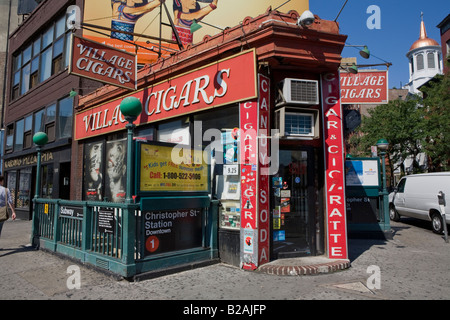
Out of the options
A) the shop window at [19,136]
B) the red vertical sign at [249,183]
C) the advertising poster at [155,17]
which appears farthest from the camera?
the shop window at [19,136]

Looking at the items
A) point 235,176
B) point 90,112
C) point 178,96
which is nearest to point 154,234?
point 235,176

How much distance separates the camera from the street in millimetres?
4613

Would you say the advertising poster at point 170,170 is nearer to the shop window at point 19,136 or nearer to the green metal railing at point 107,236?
the green metal railing at point 107,236

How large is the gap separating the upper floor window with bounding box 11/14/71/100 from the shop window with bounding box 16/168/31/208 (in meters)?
4.30

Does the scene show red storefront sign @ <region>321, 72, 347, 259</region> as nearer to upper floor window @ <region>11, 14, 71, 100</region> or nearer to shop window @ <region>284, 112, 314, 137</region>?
shop window @ <region>284, 112, 314, 137</region>

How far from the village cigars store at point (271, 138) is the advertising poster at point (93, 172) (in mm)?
3954

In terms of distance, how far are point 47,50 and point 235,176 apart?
13.1 metres

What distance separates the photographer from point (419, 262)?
6.82m

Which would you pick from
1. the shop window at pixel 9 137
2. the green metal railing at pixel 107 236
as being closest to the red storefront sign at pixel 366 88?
the green metal railing at pixel 107 236

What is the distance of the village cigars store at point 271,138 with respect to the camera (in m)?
6.13

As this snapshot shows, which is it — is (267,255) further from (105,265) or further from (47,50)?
(47,50)

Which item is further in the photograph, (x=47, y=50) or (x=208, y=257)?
(x=47, y=50)

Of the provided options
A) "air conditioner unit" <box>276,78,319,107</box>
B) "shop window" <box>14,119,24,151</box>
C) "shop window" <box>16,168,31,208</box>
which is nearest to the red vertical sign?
"air conditioner unit" <box>276,78,319,107</box>

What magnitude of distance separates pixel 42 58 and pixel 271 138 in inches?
552
